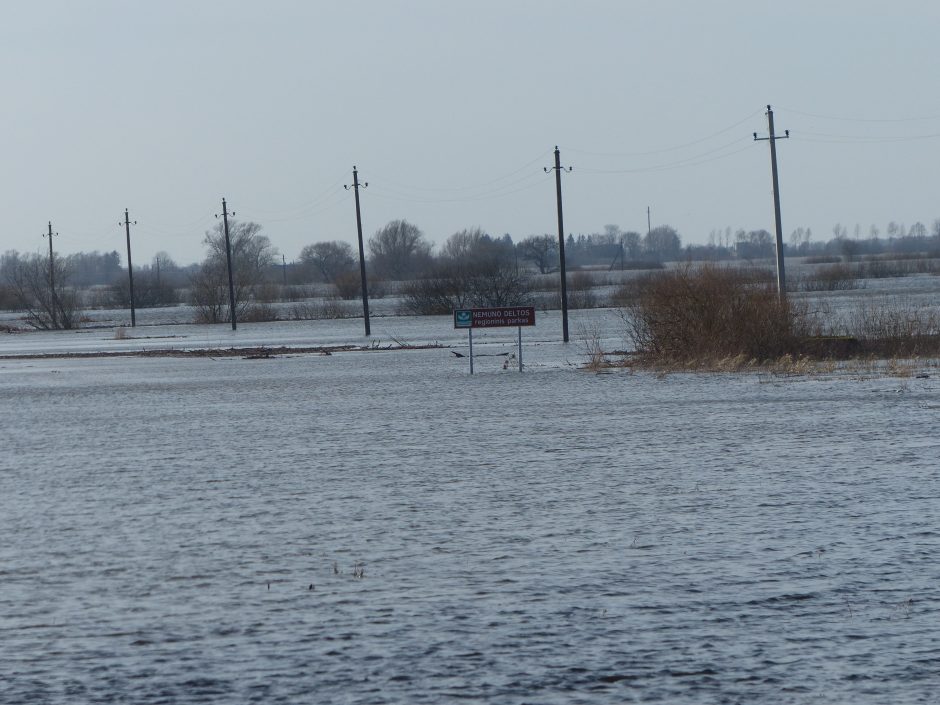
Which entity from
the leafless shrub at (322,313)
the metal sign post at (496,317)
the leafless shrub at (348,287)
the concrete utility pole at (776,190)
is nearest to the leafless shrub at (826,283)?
the leafless shrub at (322,313)

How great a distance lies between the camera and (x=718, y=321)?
1316 inches

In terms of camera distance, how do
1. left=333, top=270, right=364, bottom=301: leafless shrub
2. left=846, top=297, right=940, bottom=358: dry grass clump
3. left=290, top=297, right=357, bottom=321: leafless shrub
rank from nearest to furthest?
1. left=846, top=297, right=940, bottom=358: dry grass clump
2. left=290, top=297, right=357, bottom=321: leafless shrub
3. left=333, top=270, right=364, bottom=301: leafless shrub

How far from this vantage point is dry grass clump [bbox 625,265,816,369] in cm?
3297

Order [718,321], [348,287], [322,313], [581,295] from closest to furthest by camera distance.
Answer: [718,321] → [322,313] → [581,295] → [348,287]

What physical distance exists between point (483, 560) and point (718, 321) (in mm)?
24334

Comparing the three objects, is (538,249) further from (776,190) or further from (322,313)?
(776,190)

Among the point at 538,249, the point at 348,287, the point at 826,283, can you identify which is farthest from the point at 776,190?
the point at 538,249

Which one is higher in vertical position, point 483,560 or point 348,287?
point 348,287

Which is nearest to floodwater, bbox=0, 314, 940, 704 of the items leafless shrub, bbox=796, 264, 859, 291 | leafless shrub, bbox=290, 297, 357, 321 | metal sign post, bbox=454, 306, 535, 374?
metal sign post, bbox=454, 306, 535, 374

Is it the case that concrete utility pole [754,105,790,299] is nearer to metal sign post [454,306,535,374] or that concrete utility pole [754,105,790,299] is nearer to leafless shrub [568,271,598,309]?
metal sign post [454,306,535,374]

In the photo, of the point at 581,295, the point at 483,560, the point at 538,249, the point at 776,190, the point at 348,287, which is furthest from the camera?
the point at 538,249

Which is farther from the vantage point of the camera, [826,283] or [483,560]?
[826,283]

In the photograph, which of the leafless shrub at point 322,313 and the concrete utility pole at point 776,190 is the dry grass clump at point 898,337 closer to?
the concrete utility pole at point 776,190

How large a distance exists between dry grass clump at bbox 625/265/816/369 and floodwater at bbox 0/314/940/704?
11707 mm
